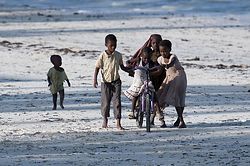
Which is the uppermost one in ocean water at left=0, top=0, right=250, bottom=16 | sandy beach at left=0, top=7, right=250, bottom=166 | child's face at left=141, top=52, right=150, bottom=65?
child's face at left=141, top=52, right=150, bottom=65

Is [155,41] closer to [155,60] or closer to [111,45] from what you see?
[155,60]

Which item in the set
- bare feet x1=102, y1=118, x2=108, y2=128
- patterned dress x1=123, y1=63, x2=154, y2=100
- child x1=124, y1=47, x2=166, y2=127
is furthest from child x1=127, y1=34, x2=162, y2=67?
bare feet x1=102, y1=118, x2=108, y2=128

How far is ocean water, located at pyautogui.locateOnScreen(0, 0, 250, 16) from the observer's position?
145 ft

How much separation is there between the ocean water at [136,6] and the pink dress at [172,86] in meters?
29.6

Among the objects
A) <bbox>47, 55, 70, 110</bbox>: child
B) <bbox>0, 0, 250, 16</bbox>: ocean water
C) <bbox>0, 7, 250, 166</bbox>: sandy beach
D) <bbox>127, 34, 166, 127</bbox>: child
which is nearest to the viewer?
<bbox>0, 7, 250, 166</bbox>: sandy beach

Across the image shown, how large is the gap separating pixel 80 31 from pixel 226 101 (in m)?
16.4

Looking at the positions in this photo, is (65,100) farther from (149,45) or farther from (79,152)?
(79,152)


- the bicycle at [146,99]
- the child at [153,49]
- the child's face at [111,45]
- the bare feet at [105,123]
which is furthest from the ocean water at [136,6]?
the bicycle at [146,99]

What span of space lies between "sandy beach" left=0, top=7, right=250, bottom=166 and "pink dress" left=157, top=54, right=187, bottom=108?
1.25 feet

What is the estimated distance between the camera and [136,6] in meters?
48.5

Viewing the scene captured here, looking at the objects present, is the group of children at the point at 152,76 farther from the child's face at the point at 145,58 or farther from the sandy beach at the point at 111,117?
the sandy beach at the point at 111,117

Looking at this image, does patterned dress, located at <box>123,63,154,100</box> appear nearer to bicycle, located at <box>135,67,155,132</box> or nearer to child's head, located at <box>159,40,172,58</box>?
bicycle, located at <box>135,67,155,132</box>

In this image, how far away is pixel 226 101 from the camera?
15852 mm

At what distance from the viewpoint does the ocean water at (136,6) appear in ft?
145
